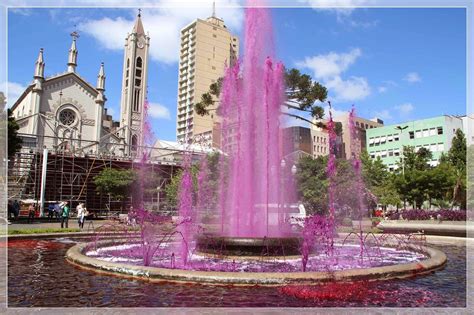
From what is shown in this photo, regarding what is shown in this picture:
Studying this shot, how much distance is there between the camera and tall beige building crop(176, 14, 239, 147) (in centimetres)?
12050

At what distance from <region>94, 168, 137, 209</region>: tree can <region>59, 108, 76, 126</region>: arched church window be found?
1156 inches

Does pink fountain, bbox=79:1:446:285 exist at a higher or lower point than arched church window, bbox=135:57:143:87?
lower

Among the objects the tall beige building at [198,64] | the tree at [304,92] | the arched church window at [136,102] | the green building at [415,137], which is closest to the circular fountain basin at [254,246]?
the tree at [304,92]

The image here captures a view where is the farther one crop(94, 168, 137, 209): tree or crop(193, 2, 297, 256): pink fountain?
crop(94, 168, 137, 209): tree

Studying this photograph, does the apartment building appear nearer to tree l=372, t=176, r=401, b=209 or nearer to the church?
the church

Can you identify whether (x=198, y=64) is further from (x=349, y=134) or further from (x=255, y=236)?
(x=255, y=236)

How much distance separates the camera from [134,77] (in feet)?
302

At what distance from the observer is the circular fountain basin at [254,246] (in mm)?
9727

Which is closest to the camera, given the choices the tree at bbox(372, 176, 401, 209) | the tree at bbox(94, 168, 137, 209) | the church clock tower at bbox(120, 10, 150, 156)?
the tree at bbox(94, 168, 137, 209)

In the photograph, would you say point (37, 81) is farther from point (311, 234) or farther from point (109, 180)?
point (311, 234)

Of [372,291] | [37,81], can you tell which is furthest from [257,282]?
[37,81]

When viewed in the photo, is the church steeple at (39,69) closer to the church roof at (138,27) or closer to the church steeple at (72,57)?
the church steeple at (72,57)

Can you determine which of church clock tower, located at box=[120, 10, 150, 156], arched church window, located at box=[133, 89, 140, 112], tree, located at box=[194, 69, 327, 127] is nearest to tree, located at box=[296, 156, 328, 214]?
A: tree, located at box=[194, 69, 327, 127]

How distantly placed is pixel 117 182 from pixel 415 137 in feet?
171
